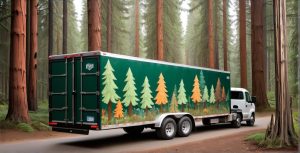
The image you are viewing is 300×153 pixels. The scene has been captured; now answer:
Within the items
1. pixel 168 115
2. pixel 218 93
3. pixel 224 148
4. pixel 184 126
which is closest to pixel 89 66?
pixel 168 115

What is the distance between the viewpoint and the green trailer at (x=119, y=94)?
1034cm

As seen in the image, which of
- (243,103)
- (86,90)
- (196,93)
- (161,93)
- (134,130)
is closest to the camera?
(86,90)

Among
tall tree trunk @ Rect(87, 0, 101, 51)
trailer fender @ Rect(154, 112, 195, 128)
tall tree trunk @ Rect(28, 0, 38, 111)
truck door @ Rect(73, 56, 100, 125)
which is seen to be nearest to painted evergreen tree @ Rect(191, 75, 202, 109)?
trailer fender @ Rect(154, 112, 195, 128)

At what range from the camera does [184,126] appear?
13375mm

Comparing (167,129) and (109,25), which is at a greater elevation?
(109,25)

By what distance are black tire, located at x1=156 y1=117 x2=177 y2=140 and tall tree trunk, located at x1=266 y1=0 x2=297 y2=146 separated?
390 centimetres

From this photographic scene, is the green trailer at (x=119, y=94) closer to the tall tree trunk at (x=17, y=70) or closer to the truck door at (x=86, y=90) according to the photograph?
the truck door at (x=86, y=90)

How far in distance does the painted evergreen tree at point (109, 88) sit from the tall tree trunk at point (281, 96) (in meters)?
5.00

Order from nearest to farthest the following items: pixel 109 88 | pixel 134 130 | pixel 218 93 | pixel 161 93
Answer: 1. pixel 109 88
2. pixel 161 93
3. pixel 134 130
4. pixel 218 93

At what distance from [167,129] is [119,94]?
2.88 metres

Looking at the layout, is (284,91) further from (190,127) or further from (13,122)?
(13,122)

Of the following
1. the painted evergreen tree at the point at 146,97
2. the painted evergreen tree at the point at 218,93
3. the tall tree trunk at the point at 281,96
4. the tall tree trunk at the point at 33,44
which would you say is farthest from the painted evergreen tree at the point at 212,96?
the tall tree trunk at the point at 33,44

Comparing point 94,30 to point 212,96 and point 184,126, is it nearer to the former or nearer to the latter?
point 184,126

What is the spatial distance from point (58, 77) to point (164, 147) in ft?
14.7
